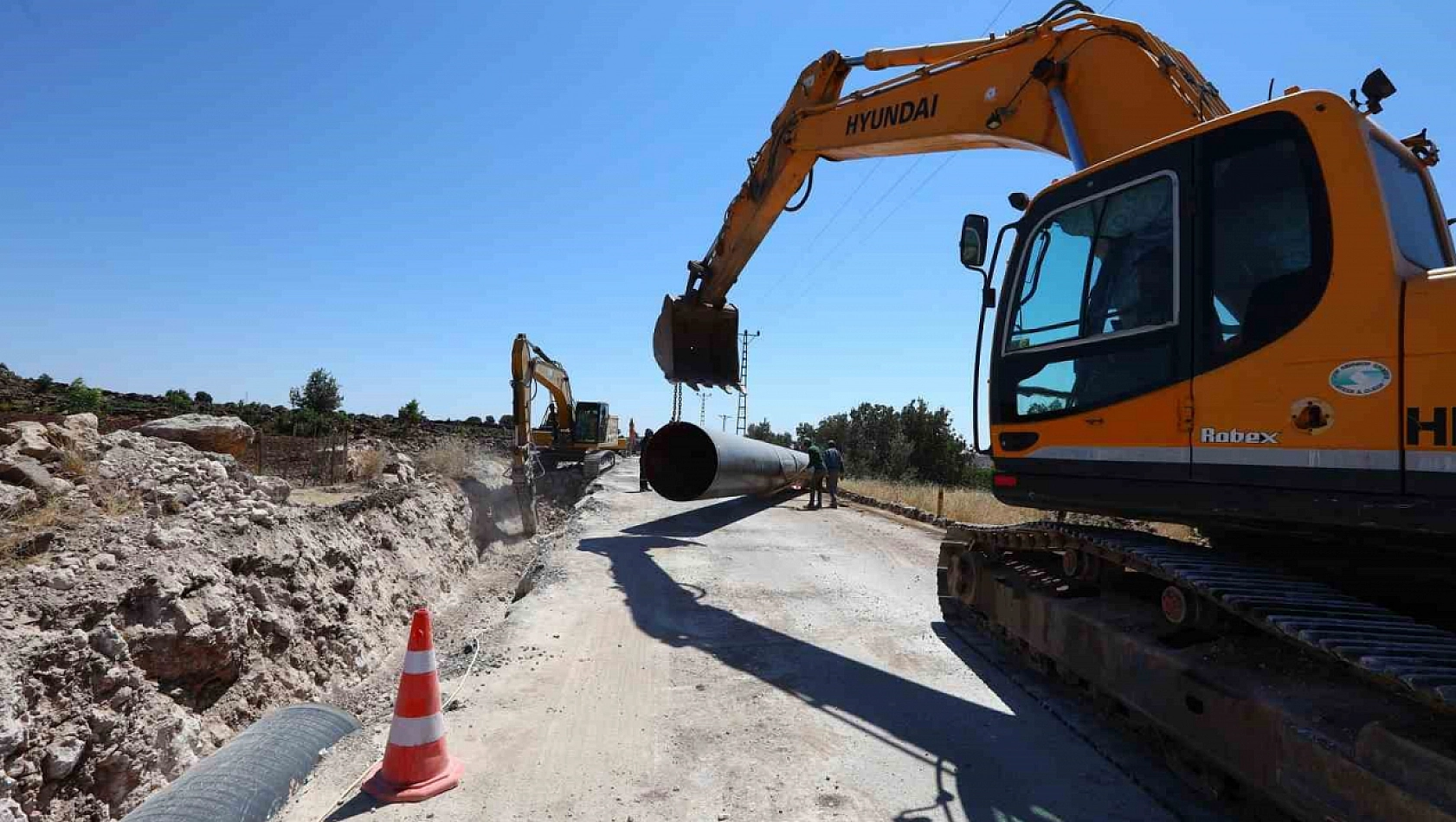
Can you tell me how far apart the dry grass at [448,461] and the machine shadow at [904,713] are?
1119cm

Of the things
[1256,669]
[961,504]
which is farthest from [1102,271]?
[961,504]

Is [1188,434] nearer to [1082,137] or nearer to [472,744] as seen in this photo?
[1082,137]

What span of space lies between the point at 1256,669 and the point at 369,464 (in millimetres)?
16235

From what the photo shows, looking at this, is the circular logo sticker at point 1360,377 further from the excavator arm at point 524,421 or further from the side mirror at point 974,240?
the excavator arm at point 524,421

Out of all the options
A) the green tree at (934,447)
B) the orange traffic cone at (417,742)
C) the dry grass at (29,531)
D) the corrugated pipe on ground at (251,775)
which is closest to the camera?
the orange traffic cone at (417,742)

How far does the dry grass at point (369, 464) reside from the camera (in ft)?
50.2

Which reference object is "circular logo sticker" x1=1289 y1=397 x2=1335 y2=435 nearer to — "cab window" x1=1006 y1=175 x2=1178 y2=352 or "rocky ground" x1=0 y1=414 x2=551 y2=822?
Answer: "cab window" x1=1006 y1=175 x2=1178 y2=352

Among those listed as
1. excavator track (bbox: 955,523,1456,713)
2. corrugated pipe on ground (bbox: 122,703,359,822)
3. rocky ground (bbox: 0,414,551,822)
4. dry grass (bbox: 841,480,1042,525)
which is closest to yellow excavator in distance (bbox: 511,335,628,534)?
rocky ground (bbox: 0,414,551,822)

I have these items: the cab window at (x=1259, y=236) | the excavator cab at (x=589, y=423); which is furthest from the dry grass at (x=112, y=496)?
the excavator cab at (x=589, y=423)

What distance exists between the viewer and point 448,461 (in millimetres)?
17422

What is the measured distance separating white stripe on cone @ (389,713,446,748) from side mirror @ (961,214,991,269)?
12.6ft

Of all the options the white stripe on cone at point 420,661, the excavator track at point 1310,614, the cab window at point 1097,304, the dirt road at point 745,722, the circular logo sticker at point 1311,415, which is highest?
the cab window at point 1097,304

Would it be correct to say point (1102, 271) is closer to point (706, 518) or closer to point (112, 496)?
point (112, 496)

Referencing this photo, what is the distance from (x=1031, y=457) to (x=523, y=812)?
312 cm
